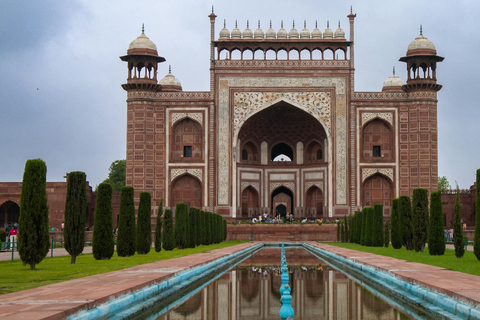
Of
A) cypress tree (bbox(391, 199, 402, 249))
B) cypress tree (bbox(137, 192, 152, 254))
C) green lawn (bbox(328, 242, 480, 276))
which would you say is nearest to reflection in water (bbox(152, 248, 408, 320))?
green lawn (bbox(328, 242, 480, 276))

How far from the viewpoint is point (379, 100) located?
24.8m

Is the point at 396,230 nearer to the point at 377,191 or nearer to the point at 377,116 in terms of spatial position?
the point at 377,191

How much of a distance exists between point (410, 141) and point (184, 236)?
12.3m

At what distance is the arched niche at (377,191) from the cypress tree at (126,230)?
14.7m

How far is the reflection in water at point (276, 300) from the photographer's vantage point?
15.5 ft

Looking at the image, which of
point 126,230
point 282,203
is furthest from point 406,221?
point 282,203


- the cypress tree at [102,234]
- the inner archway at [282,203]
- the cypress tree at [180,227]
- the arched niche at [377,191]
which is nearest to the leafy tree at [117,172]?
the inner archway at [282,203]

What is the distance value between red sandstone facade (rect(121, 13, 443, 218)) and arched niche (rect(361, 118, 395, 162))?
4 cm

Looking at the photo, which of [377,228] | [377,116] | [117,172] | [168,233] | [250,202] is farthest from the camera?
[117,172]

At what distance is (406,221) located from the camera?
13570 mm

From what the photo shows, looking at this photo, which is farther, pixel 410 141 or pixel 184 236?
pixel 410 141

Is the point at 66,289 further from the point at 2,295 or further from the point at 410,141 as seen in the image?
the point at 410,141

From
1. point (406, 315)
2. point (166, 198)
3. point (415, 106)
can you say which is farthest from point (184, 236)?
point (415, 106)

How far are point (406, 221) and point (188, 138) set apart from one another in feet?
42.4
